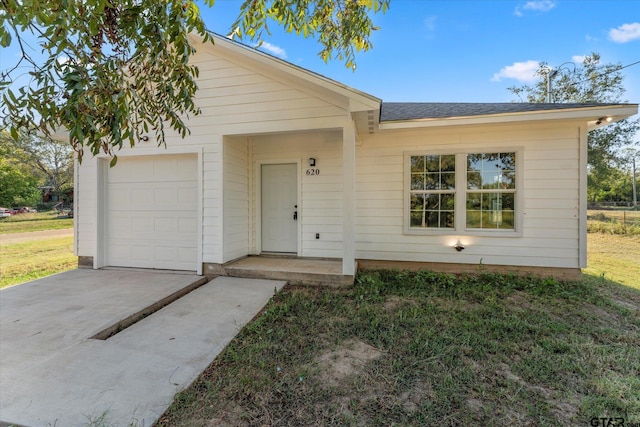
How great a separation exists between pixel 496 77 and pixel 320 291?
16.4 metres

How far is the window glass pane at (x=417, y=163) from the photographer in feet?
18.1

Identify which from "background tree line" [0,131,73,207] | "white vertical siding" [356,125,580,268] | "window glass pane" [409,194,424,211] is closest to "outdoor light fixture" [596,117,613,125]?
"white vertical siding" [356,125,580,268]

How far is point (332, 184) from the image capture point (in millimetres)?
5781

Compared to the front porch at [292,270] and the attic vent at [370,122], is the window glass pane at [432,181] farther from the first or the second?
the front porch at [292,270]

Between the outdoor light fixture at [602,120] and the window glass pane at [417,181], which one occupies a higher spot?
the outdoor light fixture at [602,120]

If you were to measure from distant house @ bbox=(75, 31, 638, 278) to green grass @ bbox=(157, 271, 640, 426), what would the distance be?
1293mm

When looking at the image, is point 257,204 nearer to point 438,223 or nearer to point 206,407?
point 438,223

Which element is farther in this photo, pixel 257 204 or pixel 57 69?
pixel 257 204

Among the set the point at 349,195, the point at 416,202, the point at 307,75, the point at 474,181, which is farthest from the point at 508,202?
the point at 307,75

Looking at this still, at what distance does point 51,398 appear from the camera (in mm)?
2115

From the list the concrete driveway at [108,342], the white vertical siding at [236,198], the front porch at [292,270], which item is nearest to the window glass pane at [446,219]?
the front porch at [292,270]

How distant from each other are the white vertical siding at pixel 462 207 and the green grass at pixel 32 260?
644cm

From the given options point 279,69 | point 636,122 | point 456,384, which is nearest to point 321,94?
point 279,69

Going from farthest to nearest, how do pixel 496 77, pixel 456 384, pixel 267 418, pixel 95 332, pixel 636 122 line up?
pixel 496 77, pixel 636 122, pixel 95 332, pixel 456 384, pixel 267 418
